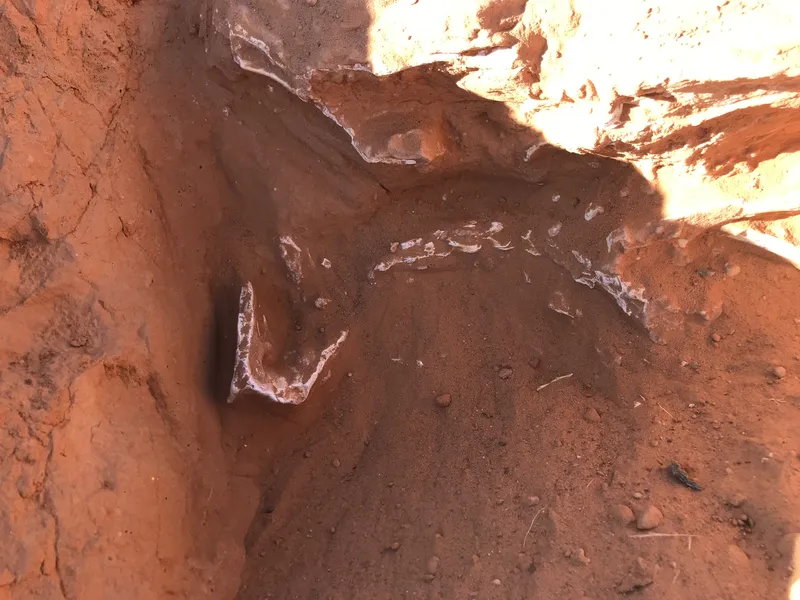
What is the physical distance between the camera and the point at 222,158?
2.42m

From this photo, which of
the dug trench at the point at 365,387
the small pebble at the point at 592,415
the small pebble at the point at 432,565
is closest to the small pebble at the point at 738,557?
the dug trench at the point at 365,387

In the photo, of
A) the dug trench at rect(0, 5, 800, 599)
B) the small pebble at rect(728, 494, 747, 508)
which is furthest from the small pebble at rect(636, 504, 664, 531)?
the small pebble at rect(728, 494, 747, 508)

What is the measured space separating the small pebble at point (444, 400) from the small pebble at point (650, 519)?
87 centimetres

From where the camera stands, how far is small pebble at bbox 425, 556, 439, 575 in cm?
209

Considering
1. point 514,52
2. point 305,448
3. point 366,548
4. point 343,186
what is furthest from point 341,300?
point 514,52

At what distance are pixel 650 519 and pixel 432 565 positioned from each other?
761mm

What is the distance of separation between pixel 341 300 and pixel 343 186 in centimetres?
51

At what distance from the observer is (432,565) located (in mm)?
2102

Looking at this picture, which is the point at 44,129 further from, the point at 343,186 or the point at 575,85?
the point at 575,85

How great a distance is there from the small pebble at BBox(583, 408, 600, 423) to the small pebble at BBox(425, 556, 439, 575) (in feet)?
2.68

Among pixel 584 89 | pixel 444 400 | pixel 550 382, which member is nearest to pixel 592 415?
pixel 550 382

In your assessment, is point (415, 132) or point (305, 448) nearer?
point (415, 132)

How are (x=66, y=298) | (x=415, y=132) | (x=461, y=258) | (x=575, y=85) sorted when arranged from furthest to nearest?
1. (x=461, y=258)
2. (x=415, y=132)
3. (x=66, y=298)
4. (x=575, y=85)

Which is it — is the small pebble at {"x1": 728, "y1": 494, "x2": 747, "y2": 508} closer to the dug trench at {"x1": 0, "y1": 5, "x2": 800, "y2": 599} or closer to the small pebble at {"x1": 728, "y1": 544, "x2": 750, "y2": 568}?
the dug trench at {"x1": 0, "y1": 5, "x2": 800, "y2": 599}
